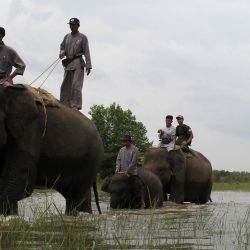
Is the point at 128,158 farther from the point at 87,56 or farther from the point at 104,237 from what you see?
the point at 104,237

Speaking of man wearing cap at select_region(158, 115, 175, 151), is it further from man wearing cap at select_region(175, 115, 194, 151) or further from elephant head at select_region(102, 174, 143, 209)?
elephant head at select_region(102, 174, 143, 209)

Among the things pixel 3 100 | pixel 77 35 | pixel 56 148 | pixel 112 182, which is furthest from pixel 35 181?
pixel 112 182

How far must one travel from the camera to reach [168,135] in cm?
2214

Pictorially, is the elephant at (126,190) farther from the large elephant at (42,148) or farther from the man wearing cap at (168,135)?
the large elephant at (42,148)

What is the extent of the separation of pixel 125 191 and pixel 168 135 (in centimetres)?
350

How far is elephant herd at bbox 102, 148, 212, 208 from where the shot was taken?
19.2 metres

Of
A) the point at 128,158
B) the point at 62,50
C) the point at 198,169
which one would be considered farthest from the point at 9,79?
the point at 198,169

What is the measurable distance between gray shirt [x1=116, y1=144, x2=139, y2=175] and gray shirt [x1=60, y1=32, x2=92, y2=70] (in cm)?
441

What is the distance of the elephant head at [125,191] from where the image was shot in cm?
1914

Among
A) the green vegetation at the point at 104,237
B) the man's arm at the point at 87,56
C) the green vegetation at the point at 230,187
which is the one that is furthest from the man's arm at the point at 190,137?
the green vegetation at the point at 230,187

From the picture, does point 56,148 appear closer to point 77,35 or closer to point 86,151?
point 86,151

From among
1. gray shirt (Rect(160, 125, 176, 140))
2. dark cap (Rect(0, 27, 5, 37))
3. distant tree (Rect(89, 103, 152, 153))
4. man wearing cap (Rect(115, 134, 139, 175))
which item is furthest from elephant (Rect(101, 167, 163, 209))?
distant tree (Rect(89, 103, 152, 153))

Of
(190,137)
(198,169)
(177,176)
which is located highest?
(190,137)

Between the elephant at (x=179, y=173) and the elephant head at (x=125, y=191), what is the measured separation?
10.6ft
